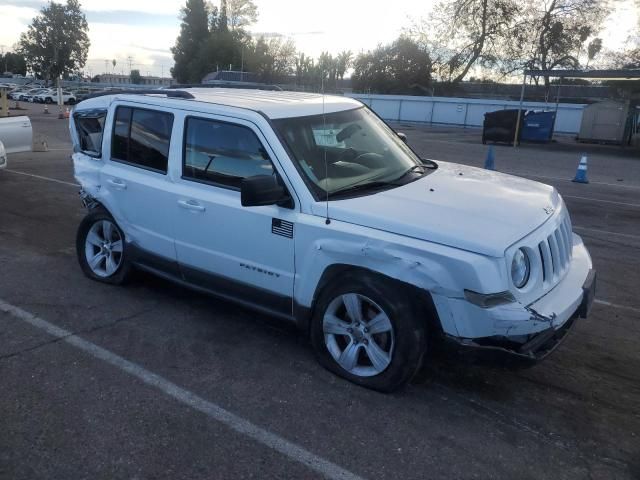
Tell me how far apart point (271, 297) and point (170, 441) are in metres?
1.23

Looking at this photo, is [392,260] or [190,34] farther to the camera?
[190,34]

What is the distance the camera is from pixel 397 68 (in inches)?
2023

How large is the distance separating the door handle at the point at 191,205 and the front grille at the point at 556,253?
7.82 feet

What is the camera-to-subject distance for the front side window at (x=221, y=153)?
400 centimetres

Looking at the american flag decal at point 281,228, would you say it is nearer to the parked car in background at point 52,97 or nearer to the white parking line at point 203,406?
the white parking line at point 203,406

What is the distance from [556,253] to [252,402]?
2.16 m

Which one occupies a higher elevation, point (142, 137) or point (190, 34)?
point (190, 34)

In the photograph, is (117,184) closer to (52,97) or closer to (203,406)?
(203,406)

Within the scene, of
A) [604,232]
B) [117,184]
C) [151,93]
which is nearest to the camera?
[117,184]

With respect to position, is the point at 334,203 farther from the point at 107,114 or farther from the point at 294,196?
the point at 107,114

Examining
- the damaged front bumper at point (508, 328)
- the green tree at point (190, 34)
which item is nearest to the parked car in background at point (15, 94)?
the green tree at point (190, 34)

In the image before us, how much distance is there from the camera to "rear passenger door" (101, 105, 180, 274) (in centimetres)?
454

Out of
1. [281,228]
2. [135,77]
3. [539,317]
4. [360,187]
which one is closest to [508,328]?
[539,317]

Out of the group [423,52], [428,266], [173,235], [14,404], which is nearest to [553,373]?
[428,266]
